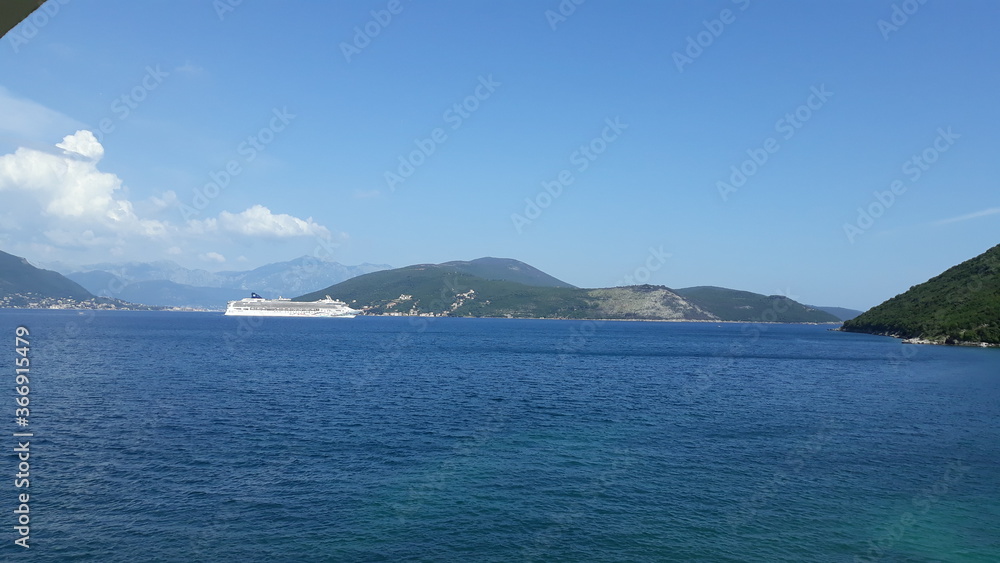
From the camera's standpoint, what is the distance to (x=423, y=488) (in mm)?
31078

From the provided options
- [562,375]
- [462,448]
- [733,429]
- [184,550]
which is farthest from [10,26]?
[562,375]

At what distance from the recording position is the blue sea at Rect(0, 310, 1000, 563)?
2491 centimetres

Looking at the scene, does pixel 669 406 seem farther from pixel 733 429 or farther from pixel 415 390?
pixel 415 390

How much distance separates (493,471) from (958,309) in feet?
569

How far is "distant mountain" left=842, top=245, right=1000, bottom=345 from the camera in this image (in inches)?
5463

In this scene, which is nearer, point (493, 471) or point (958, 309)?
point (493, 471)

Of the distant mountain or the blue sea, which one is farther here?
the distant mountain

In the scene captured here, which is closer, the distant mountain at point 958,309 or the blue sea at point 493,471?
the blue sea at point 493,471

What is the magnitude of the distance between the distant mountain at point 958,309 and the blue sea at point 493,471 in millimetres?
87156

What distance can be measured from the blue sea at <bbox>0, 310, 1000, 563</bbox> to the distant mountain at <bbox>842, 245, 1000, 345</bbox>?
87156 mm

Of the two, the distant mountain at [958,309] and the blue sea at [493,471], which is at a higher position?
the distant mountain at [958,309]

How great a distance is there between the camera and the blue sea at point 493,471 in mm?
24906

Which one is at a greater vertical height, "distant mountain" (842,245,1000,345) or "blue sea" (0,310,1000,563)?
"distant mountain" (842,245,1000,345)

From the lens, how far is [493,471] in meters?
34.3
